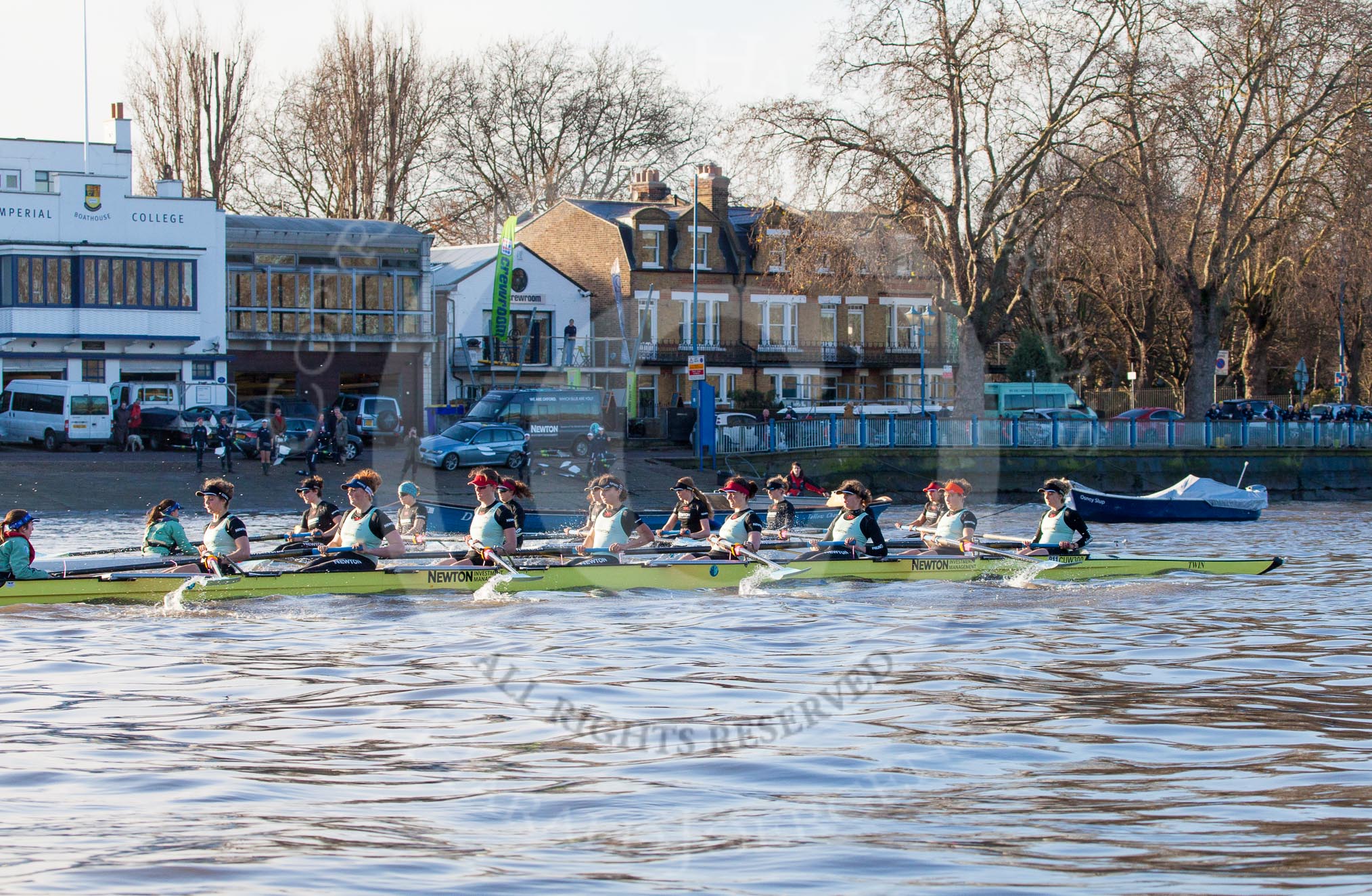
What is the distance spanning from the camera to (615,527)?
58.0 feet

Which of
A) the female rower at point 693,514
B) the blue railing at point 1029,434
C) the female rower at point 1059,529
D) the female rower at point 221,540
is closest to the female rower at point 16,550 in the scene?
the female rower at point 221,540

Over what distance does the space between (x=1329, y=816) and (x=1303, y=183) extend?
36374 mm

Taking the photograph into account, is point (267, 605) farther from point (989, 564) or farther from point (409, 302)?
point (409, 302)

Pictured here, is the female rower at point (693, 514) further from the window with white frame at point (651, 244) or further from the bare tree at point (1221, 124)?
the window with white frame at point (651, 244)

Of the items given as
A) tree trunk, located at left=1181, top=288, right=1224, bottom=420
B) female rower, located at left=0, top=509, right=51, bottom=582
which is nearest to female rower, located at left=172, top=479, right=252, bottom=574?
female rower, located at left=0, top=509, right=51, bottom=582

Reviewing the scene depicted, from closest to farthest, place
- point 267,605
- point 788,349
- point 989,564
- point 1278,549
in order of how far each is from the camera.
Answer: point 267,605 < point 989,564 < point 1278,549 < point 788,349

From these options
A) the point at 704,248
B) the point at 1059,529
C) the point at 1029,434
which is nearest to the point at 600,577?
the point at 1059,529

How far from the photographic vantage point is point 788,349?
5534 cm

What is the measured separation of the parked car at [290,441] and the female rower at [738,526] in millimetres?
16986

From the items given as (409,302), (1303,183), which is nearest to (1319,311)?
(1303,183)

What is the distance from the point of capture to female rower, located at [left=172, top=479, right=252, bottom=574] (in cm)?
1543

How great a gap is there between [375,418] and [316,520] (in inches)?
885

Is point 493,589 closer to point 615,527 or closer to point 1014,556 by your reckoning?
point 615,527

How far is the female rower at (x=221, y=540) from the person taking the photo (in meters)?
15.4
